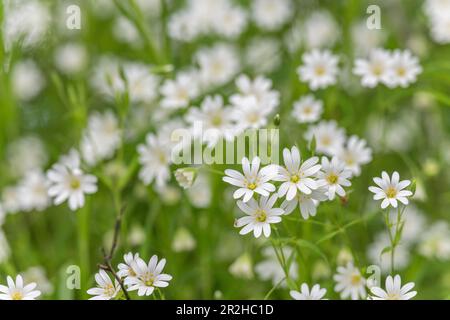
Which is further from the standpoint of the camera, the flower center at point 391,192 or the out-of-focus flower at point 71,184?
the out-of-focus flower at point 71,184

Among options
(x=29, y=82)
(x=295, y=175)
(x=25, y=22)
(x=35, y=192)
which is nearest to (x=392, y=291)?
(x=295, y=175)

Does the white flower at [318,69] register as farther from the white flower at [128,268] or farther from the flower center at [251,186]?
the white flower at [128,268]

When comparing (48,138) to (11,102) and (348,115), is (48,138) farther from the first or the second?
(348,115)

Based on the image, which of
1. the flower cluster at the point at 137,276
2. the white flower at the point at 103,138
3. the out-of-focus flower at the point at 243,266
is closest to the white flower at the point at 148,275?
the flower cluster at the point at 137,276

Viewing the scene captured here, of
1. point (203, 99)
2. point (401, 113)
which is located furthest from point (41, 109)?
point (401, 113)

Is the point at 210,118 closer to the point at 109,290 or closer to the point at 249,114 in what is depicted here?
the point at 249,114

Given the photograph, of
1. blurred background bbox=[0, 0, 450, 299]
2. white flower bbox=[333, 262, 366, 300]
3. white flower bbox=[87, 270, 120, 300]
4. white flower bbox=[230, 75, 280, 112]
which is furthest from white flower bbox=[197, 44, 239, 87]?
white flower bbox=[87, 270, 120, 300]
